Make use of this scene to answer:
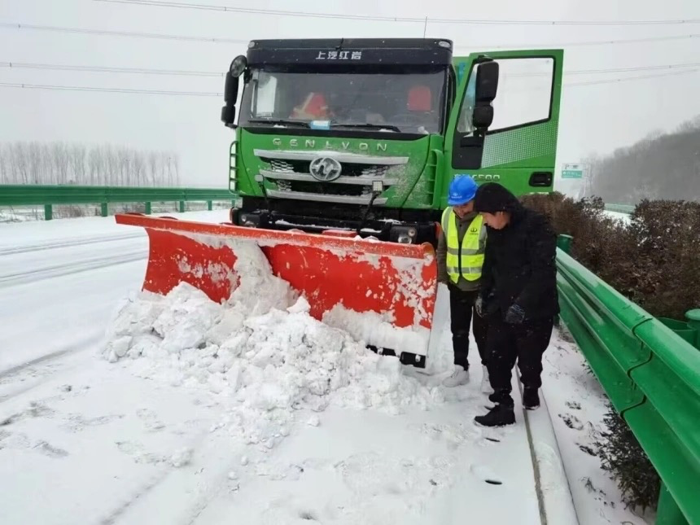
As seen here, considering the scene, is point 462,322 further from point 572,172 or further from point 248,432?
point 572,172

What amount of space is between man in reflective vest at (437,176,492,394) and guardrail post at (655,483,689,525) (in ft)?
5.42

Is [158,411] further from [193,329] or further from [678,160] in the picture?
[678,160]

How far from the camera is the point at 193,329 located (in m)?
3.65

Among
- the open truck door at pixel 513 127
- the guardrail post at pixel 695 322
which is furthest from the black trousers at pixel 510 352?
the open truck door at pixel 513 127

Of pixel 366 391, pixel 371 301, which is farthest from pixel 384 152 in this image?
pixel 366 391

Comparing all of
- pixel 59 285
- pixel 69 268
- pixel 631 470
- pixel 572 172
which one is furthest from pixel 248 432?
pixel 572 172

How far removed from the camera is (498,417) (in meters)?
3.13

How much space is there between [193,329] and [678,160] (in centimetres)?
7215

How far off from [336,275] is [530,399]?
5.34 ft

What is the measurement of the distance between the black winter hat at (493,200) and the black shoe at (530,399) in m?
1.24

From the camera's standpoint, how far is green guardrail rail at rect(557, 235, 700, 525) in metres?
1.55

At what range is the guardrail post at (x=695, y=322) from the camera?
7.09ft

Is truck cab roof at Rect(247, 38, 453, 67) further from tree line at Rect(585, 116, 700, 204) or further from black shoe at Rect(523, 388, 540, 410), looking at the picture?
tree line at Rect(585, 116, 700, 204)

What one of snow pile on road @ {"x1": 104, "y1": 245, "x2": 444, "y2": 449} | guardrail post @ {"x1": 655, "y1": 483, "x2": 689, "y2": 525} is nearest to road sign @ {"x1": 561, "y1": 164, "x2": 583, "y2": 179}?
snow pile on road @ {"x1": 104, "y1": 245, "x2": 444, "y2": 449}
